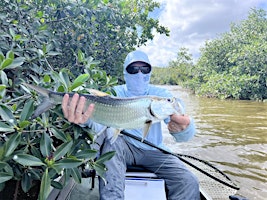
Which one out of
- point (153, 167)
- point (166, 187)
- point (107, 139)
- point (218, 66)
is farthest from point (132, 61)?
point (218, 66)

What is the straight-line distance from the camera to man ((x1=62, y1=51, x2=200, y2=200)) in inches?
85.2

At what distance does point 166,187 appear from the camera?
2.51m

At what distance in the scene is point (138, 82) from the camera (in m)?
2.73

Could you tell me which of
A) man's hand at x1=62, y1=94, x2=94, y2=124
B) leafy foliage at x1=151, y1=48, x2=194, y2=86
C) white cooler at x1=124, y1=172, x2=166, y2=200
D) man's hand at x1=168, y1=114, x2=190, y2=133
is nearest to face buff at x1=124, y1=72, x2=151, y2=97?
man's hand at x1=168, y1=114, x2=190, y2=133

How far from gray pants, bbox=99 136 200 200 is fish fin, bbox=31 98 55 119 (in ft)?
2.81

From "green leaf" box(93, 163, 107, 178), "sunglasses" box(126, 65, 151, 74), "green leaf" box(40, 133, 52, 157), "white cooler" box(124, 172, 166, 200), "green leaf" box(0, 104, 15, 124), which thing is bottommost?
"white cooler" box(124, 172, 166, 200)

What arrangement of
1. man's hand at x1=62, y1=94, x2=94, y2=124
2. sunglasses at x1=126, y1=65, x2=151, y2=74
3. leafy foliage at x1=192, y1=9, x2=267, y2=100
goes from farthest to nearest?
leafy foliage at x1=192, y1=9, x2=267, y2=100
sunglasses at x1=126, y1=65, x2=151, y2=74
man's hand at x1=62, y1=94, x2=94, y2=124

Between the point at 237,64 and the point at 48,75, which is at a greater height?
the point at 237,64

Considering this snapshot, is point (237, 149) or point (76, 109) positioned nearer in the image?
point (76, 109)

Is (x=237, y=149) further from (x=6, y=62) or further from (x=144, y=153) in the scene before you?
(x=6, y=62)

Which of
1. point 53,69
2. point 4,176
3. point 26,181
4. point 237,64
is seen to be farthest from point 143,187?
point 237,64

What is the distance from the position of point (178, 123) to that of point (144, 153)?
61cm

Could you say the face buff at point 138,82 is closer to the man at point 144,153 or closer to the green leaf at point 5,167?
the man at point 144,153

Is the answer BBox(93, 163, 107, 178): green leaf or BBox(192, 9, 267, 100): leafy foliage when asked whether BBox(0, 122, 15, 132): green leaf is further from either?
BBox(192, 9, 267, 100): leafy foliage
